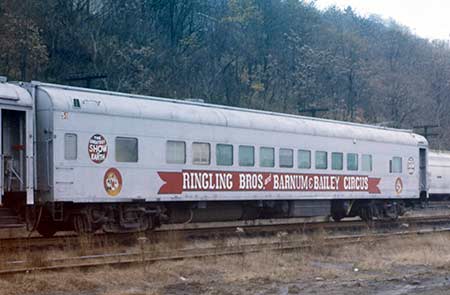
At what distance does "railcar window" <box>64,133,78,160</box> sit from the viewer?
1662 centimetres

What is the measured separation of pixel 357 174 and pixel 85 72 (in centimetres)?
1817

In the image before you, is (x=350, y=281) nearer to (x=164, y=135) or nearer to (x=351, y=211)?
(x=164, y=135)

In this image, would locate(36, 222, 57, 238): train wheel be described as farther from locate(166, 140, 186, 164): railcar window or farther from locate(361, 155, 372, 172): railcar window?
locate(361, 155, 372, 172): railcar window

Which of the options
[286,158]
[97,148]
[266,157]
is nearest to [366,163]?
[286,158]

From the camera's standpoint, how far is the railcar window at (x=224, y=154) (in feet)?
67.2

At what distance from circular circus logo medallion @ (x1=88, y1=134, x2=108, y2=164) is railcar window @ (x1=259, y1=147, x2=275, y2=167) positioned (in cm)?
579

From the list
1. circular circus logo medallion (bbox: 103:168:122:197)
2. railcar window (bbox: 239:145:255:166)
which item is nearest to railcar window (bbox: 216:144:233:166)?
railcar window (bbox: 239:145:255:166)

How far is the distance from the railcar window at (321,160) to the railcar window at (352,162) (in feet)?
4.53

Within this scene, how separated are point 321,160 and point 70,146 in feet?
32.8

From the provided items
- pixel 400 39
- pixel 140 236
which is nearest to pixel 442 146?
pixel 400 39

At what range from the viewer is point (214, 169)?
2028cm

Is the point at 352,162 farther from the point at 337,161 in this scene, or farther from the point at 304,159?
the point at 304,159

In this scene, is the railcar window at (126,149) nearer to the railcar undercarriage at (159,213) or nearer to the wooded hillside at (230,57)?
the railcar undercarriage at (159,213)

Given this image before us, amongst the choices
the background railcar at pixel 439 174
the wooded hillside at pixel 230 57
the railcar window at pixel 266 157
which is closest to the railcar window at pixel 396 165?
the railcar window at pixel 266 157
